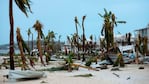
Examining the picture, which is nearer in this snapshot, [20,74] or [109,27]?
[20,74]

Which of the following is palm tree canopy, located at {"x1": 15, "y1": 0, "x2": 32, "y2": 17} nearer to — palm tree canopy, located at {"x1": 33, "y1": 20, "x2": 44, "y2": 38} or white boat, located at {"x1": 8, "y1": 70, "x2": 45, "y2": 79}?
white boat, located at {"x1": 8, "y1": 70, "x2": 45, "y2": 79}

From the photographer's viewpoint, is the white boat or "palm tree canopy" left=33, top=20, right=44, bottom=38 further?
"palm tree canopy" left=33, top=20, right=44, bottom=38

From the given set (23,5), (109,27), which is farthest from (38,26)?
(23,5)

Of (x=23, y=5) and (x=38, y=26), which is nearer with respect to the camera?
(x=23, y=5)

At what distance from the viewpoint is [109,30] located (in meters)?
44.3

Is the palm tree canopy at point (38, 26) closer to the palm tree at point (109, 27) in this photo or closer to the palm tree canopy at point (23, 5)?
the palm tree at point (109, 27)

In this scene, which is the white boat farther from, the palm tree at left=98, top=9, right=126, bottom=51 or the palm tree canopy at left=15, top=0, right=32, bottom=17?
the palm tree at left=98, top=9, right=126, bottom=51

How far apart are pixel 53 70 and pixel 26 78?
31.1 ft

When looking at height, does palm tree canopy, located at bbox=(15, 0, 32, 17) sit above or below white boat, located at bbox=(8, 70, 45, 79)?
above

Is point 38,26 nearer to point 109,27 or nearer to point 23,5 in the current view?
point 109,27

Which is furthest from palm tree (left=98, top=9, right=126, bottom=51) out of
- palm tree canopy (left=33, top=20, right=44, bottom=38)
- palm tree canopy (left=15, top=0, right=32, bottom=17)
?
palm tree canopy (left=15, top=0, right=32, bottom=17)

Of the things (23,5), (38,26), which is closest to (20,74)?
(23,5)

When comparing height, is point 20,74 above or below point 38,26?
below

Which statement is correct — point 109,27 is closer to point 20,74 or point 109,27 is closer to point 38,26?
point 38,26
